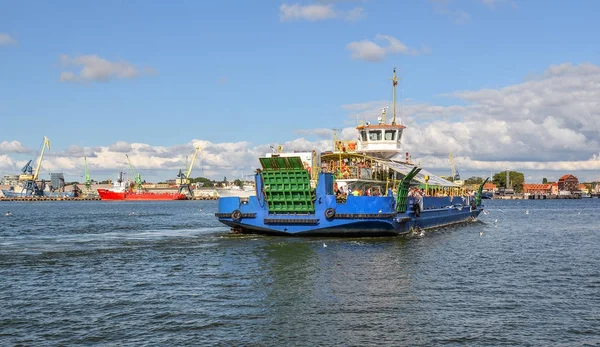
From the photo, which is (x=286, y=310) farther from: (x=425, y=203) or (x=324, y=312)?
(x=425, y=203)

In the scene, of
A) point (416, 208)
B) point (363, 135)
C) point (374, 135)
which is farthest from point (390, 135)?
point (416, 208)

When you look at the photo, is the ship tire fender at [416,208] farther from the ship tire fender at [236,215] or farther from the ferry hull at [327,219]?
the ship tire fender at [236,215]

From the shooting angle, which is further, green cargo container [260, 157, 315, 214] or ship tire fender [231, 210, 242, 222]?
ship tire fender [231, 210, 242, 222]

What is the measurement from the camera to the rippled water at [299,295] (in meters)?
17.5

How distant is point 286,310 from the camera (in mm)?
20281

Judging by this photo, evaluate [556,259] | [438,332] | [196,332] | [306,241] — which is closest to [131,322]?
[196,332]

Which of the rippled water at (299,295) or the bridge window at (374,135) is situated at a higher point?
the bridge window at (374,135)

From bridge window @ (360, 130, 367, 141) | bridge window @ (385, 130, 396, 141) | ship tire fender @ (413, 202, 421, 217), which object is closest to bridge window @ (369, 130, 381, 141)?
bridge window @ (360, 130, 367, 141)

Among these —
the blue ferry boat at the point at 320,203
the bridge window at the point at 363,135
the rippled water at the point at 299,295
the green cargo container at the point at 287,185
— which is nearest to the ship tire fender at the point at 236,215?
the blue ferry boat at the point at 320,203

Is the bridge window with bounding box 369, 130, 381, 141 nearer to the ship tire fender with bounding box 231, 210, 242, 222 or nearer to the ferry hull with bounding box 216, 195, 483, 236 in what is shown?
the ferry hull with bounding box 216, 195, 483, 236

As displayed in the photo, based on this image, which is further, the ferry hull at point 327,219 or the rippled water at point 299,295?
the ferry hull at point 327,219

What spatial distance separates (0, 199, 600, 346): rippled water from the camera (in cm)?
1755

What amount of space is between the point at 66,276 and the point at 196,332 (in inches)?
460

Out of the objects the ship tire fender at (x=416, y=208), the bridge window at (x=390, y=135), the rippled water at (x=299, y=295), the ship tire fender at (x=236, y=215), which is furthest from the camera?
the bridge window at (x=390, y=135)
